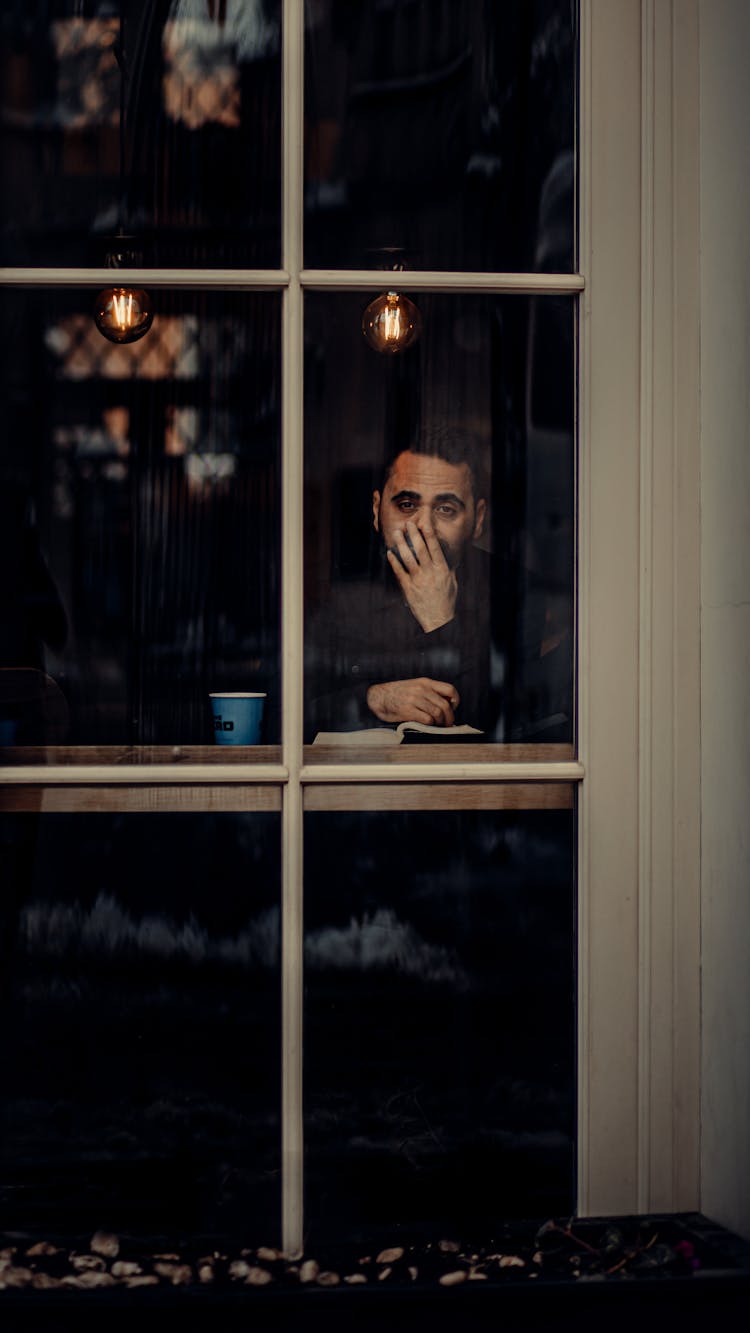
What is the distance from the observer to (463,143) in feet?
5.85

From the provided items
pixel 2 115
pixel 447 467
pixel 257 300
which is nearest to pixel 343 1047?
pixel 447 467

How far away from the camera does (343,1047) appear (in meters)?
1.74

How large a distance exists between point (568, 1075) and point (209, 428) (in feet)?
3.90

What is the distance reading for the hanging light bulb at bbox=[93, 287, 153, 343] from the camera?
5.77 feet

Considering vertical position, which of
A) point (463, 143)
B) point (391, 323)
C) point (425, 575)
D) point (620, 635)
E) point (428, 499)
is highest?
point (463, 143)

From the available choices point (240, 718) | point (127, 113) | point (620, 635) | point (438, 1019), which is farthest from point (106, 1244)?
point (127, 113)

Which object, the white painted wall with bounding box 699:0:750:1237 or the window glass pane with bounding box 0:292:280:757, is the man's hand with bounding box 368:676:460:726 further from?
the white painted wall with bounding box 699:0:750:1237

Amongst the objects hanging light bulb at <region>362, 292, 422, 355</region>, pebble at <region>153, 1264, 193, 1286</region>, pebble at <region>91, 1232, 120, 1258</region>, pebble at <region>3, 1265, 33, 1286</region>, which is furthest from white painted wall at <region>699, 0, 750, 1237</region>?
pebble at <region>3, 1265, 33, 1286</region>

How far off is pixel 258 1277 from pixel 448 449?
131 cm

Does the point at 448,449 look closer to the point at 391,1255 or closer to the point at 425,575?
the point at 425,575

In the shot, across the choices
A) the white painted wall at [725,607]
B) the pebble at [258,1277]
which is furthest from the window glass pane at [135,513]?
the pebble at [258,1277]

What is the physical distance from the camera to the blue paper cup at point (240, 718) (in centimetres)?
176

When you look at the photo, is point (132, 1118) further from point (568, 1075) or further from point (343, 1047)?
point (568, 1075)

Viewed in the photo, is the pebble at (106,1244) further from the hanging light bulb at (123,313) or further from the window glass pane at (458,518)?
the hanging light bulb at (123,313)
